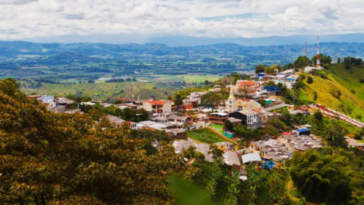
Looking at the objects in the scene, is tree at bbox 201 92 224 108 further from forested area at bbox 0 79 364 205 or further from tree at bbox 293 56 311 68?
tree at bbox 293 56 311 68

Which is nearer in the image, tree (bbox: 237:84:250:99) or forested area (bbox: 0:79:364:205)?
forested area (bbox: 0:79:364:205)

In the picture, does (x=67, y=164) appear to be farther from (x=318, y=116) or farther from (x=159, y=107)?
(x=318, y=116)

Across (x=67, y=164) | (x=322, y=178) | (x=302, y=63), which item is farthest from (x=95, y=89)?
(x=67, y=164)

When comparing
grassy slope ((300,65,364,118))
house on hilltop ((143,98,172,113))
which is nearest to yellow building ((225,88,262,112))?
house on hilltop ((143,98,172,113))

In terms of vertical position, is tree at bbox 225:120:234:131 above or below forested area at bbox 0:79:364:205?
below

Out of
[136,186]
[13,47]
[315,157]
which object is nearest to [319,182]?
[315,157]

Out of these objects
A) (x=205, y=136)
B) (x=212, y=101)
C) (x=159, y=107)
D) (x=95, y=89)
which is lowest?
(x=95, y=89)
